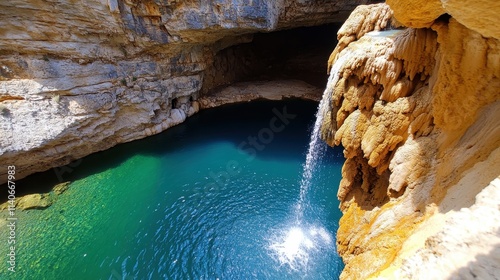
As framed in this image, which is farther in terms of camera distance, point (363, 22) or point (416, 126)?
point (363, 22)

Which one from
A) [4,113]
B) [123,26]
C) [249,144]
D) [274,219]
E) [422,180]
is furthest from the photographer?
[249,144]

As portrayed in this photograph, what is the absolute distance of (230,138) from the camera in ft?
54.9

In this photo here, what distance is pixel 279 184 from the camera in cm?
1250

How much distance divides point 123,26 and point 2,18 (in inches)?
184

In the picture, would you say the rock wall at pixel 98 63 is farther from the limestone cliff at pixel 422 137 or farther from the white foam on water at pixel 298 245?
the white foam on water at pixel 298 245

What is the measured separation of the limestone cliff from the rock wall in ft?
30.0

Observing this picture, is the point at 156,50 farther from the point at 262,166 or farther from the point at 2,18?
the point at 262,166

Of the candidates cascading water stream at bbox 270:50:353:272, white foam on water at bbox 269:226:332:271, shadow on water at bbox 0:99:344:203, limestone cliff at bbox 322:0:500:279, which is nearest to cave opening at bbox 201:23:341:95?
shadow on water at bbox 0:99:344:203

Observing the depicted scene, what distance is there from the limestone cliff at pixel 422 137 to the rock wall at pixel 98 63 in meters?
9.16

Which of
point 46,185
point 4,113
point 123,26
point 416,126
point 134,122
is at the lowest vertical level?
point 46,185

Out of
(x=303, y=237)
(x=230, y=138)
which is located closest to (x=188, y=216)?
(x=303, y=237)

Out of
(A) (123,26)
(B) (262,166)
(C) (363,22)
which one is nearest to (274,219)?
(B) (262,166)

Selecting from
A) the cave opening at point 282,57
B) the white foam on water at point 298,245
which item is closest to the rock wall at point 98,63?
the cave opening at point 282,57

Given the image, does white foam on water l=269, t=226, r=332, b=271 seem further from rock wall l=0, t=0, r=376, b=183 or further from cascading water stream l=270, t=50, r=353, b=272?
rock wall l=0, t=0, r=376, b=183
